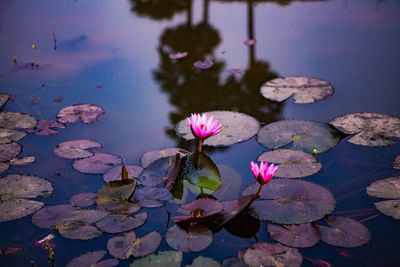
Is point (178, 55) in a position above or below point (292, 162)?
above

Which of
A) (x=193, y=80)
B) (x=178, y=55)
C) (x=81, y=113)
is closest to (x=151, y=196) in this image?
(x=81, y=113)

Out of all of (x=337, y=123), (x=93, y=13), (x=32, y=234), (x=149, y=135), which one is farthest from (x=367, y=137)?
(x=93, y=13)

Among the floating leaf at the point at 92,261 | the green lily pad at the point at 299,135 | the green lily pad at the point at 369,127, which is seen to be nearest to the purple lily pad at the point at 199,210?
the floating leaf at the point at 92,261

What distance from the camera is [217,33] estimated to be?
4.50 m

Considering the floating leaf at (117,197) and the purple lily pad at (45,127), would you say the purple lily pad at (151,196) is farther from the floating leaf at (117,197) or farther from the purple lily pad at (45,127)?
the purple lily pad at (45,127)

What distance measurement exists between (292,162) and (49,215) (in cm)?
146

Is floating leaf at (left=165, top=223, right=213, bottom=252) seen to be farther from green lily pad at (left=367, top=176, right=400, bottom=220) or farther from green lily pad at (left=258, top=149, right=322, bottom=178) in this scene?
green lily pad at (left=367, top=176, right=400, bottom=220)

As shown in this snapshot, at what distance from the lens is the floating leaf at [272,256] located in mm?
1923

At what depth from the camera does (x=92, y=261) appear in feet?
6.45

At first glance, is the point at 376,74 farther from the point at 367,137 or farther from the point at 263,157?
the point at 263,157

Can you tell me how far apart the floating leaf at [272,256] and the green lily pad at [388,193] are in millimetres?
596

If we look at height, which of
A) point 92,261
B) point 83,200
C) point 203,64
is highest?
point 203,64

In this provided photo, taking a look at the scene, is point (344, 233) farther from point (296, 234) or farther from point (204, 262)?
point (204, 262)

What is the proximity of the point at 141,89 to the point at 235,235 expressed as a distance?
5.93 feet
